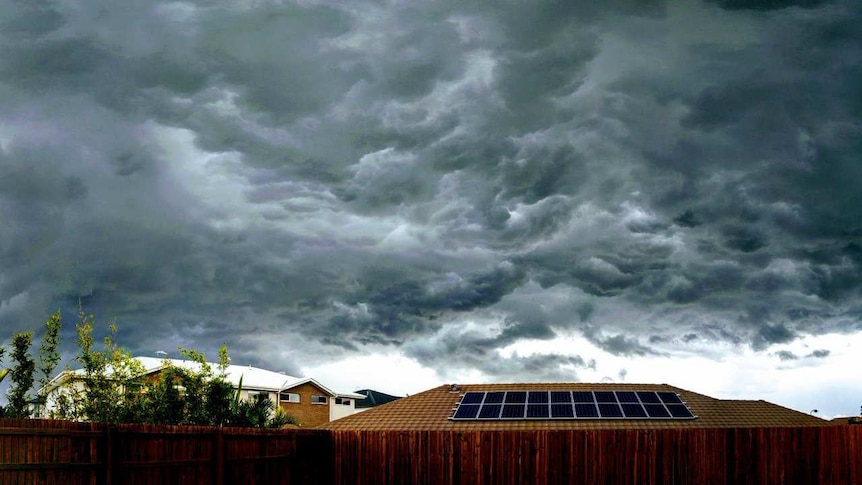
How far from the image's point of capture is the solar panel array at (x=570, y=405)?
2847 centimetres

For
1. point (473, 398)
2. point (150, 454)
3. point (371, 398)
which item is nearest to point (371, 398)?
point (371, 398)

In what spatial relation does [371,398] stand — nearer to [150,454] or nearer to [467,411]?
[467,411]

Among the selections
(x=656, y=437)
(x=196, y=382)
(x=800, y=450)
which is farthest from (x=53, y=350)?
(x=800, y=450)

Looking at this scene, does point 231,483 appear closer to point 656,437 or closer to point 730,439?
point 656,437

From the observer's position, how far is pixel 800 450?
689 inches

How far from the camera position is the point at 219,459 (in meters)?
14.7

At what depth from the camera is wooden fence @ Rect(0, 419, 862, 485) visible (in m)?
15.9

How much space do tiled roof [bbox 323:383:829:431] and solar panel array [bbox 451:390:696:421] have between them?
1.08 feet

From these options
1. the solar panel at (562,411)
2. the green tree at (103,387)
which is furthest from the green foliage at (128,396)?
the solar panel at (562,411)

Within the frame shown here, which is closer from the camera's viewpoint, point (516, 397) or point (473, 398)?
point (516, 397)

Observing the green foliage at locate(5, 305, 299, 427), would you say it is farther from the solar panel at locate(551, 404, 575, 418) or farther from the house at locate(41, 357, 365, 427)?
the house at locate(41, 357, 365, 427)

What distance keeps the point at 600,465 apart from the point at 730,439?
2796mm

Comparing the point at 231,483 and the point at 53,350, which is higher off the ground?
the point at 53,350

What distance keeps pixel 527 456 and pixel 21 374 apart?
16.0 m
